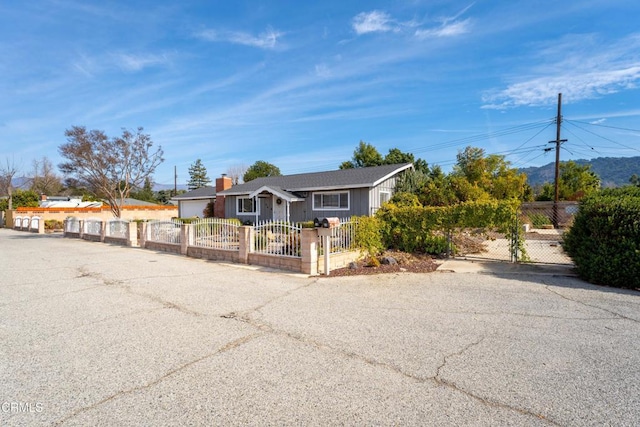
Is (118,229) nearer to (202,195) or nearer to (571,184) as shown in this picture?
(202,195)

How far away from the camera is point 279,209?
22188 mm

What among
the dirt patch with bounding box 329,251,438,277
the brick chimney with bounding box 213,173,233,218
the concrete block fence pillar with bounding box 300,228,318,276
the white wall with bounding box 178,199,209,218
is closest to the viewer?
the concrete block fence pillar with bounding box 300,228,318,276

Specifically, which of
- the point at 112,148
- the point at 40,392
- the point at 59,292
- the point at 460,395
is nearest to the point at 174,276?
the point at 59,292

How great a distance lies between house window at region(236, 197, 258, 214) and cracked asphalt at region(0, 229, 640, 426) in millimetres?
16509

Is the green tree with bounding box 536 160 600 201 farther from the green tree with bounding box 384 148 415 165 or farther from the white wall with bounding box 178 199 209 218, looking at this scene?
the white wall with bounding box 178 199 209 218

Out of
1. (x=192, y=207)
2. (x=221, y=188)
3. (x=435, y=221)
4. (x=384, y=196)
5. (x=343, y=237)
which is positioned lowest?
(x=343, y=237)

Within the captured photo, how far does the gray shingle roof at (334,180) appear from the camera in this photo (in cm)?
1893

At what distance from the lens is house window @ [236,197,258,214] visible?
23.7 metres

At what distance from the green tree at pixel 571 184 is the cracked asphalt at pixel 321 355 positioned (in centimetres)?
3149

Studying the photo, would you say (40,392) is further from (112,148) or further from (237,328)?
(112,148)

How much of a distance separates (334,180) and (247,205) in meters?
7.33

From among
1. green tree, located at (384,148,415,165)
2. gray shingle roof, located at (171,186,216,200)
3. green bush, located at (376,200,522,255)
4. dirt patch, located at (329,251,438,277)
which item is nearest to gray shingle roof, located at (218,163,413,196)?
gray shingle roof, located at (171,186,216,200)

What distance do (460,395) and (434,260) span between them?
7774 mm

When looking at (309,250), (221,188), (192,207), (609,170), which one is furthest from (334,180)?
(609,170)
